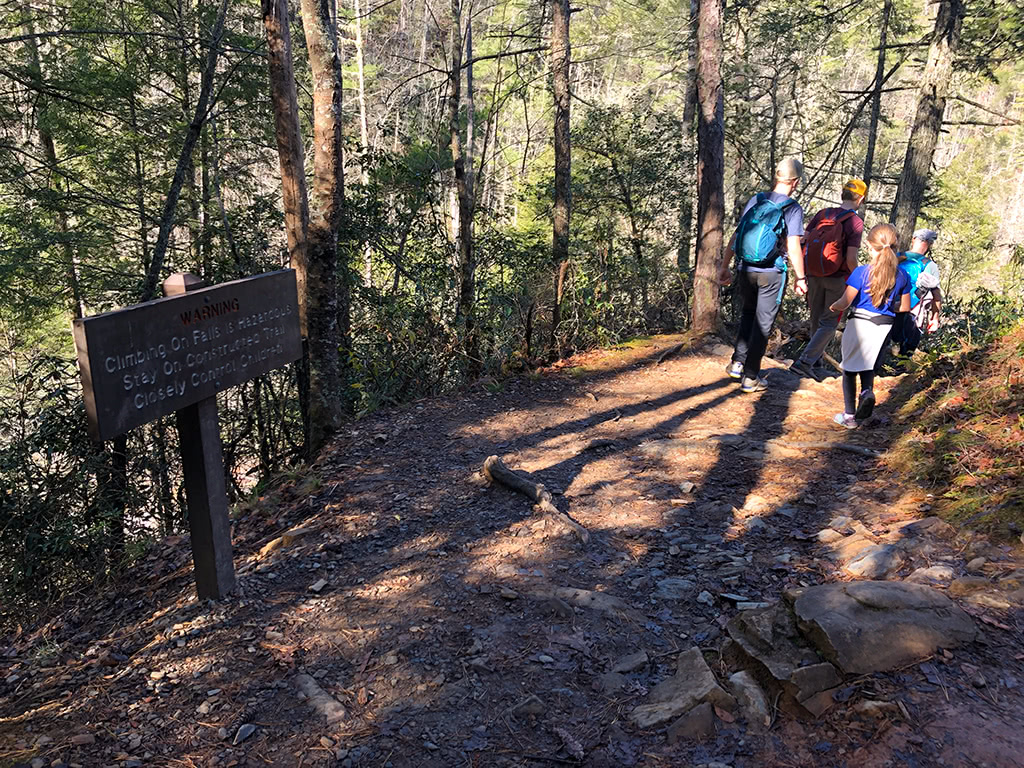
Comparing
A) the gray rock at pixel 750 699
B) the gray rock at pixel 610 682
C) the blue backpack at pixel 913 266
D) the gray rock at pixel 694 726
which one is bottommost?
the gray rock at pixel 610 682

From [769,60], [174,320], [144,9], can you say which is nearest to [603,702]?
[174,320]

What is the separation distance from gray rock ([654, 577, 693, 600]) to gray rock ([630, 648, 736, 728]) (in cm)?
74

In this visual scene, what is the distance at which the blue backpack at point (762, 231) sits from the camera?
6.28 metres

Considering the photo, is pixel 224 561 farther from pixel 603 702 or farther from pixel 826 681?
pixel 826 681

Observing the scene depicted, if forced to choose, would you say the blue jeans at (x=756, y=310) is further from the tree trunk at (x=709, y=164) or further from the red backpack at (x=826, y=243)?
the tree trunk at (x=709, y=164)

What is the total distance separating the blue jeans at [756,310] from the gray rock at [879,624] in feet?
12.9

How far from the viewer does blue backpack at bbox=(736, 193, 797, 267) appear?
6.28 metres

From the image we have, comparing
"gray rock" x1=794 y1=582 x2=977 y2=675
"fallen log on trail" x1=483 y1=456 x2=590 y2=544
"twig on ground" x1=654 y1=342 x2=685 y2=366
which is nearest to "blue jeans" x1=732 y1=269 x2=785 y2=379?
"twig on ground" x1=654 y1=342 x2=685 y2=366

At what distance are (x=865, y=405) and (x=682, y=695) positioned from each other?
4217 millimetres

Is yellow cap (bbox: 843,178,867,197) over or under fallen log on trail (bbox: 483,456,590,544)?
over

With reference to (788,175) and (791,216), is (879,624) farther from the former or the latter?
(788,175)

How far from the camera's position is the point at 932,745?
2.36m

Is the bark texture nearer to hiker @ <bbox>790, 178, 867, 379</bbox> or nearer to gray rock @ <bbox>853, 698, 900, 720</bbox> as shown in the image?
hiker @ <bbox>790, 178, 867, 379</bbox>

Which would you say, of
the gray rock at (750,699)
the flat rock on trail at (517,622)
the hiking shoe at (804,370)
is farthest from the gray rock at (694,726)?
the hiking shoe at (804,370)
